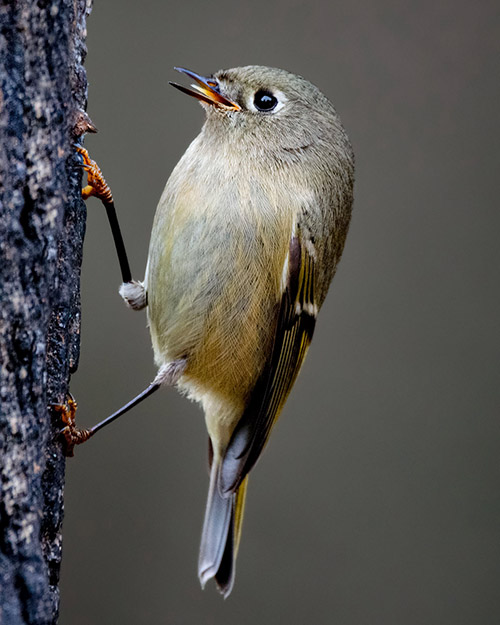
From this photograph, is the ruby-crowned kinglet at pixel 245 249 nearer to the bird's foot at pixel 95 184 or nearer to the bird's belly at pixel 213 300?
the bird's belly at pixel 213 300

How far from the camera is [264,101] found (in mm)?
2023

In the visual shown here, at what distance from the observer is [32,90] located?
126 cm

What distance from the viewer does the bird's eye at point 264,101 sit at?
6.60 ft

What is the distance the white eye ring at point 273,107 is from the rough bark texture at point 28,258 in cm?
70

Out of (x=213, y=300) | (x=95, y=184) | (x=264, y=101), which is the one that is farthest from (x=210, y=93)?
(x=213, y=300)

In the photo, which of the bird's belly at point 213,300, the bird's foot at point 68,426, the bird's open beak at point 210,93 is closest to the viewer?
the bird's foot at point 68,426

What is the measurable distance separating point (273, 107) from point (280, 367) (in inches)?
25.0

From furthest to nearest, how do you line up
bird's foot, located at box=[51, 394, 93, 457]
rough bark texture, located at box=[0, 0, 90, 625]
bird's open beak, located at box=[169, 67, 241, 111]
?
bird's open beak, located at box=[169, 67, 241, 111]
bird's foot, located at box=[51, 394, 93, 457]
rough bark texture, located at box=[0, 0, 90, 625]

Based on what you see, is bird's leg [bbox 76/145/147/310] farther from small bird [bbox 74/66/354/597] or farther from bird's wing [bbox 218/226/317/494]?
bird's wing [bbox 218/226/317/494]

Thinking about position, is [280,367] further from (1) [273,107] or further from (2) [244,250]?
(1) [273,107]

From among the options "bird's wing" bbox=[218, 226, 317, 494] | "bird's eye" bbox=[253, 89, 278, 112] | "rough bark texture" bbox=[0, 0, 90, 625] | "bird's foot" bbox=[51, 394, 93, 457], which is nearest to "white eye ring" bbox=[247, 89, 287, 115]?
"bird's eye" bbox=[253, 89, 278, 112]

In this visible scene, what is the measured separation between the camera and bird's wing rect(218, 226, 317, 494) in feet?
6.50

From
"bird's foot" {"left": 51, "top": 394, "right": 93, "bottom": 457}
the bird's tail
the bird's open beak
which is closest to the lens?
"bird's foot" {"left": 51, "top": 394, "right": 93, "bottom": 457}

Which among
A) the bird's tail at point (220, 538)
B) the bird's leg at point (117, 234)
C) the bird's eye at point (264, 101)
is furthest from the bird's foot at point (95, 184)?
the bird's tail at point (220, 538)
